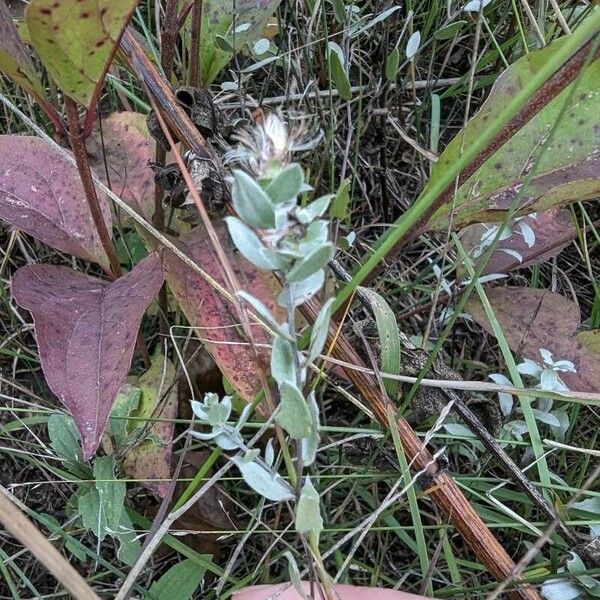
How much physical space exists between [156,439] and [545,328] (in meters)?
0.55

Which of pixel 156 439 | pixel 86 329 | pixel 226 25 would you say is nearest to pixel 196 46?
pixel 226 25

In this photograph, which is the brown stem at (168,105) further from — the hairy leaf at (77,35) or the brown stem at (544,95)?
the brown stem at (544,95)

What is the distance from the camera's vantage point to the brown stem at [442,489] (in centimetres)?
76

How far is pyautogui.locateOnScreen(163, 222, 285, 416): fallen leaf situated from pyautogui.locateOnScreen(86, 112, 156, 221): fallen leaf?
0.14m

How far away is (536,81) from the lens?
1.63ft

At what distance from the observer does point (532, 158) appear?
2.85ft

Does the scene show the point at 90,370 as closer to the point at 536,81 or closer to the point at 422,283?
the point at 536,81

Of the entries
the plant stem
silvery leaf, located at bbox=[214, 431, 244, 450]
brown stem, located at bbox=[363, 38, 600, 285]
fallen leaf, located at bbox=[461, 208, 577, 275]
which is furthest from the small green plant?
fallen leaf, located at bbox=[461, 208, 577, 275]

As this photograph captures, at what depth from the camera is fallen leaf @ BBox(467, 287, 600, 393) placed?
955mm

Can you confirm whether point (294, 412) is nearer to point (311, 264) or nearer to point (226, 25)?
point (311, 264)

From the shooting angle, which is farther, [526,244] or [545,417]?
[526,244]

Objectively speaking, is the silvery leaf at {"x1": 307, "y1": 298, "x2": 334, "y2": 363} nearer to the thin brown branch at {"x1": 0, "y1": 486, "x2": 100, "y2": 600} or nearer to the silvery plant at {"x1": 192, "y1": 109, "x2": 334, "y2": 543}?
the silvery plant at {"x1": 192, "y1": 109, "x2": 334, "y2": 543}

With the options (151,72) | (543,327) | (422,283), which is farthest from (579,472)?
(151,72)

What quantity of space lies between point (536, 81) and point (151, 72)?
48 cm
